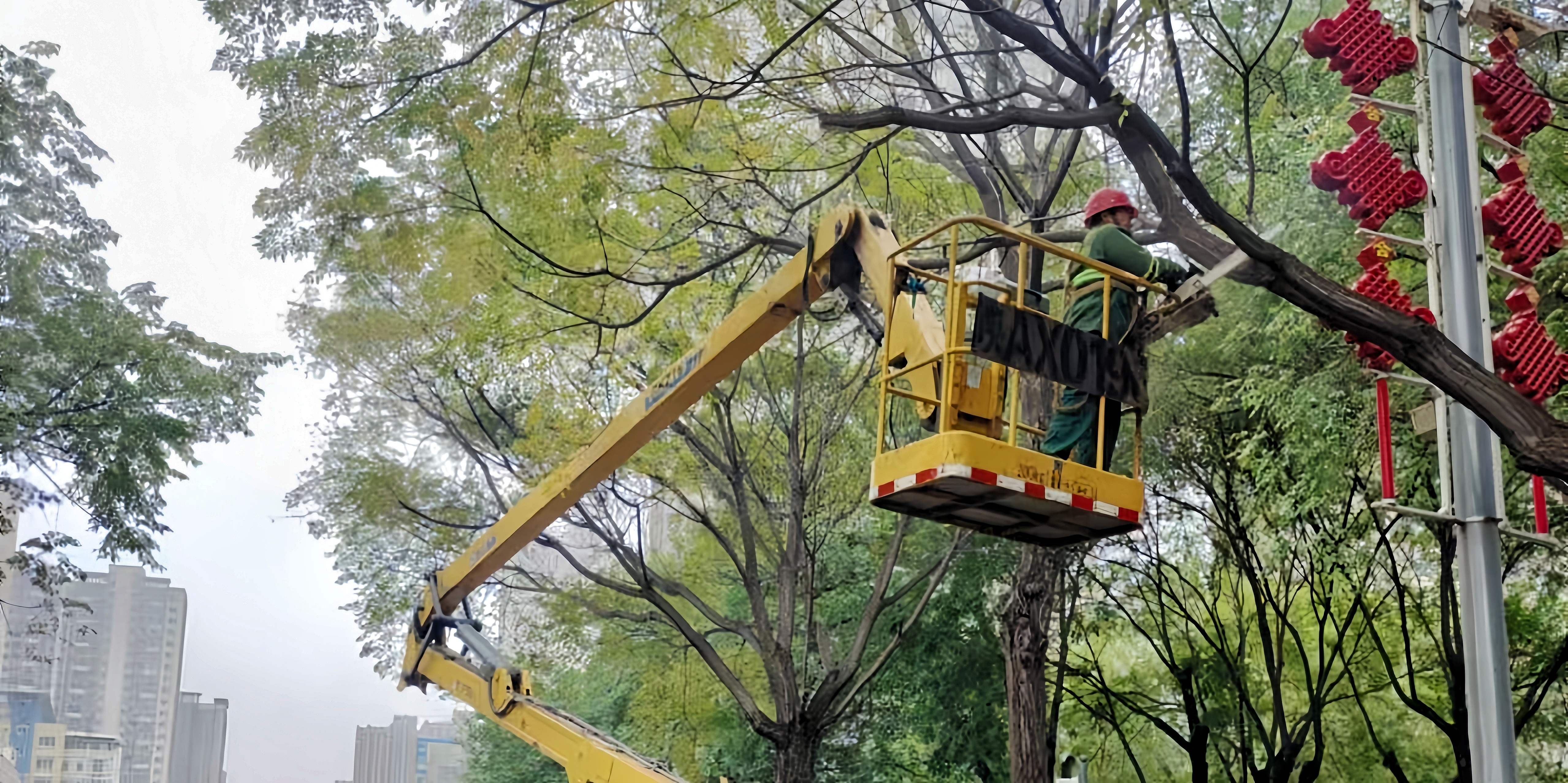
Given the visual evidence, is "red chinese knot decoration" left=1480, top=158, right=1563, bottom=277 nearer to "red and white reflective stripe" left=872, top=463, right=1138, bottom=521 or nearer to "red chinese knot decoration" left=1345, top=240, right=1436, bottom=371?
"red chinese knot decoration" left=1345, top=240, right=1436, bottom=371

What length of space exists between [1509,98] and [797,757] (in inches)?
362

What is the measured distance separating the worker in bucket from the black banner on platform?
10cm

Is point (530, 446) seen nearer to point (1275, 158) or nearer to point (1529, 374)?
point (1275, 158)

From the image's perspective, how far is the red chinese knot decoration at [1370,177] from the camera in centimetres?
891

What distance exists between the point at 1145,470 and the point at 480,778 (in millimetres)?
14430

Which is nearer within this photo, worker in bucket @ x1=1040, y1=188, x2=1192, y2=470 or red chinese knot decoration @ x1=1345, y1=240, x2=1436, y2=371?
worker in bucket @ x1=1040, y1=188, x2=1192, y2=470

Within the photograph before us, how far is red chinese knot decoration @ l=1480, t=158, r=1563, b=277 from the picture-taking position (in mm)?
8758

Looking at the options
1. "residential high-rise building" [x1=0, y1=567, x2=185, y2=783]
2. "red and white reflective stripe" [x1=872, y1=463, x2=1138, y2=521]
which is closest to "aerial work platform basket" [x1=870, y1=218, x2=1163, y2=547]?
"red and white reflective stripe" [x1=872, y1=463, x2=1138, y2=521]

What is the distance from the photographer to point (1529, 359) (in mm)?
8383

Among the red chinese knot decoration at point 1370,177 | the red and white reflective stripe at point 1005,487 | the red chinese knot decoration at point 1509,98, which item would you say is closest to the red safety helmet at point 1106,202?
the red and white reflective stripe at point 1005,487

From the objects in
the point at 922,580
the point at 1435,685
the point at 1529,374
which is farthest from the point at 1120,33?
the point at 1435,685

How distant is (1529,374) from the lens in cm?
838

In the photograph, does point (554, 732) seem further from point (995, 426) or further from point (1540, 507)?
point (1540, 507)

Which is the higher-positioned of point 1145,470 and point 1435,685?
point 1145,470
